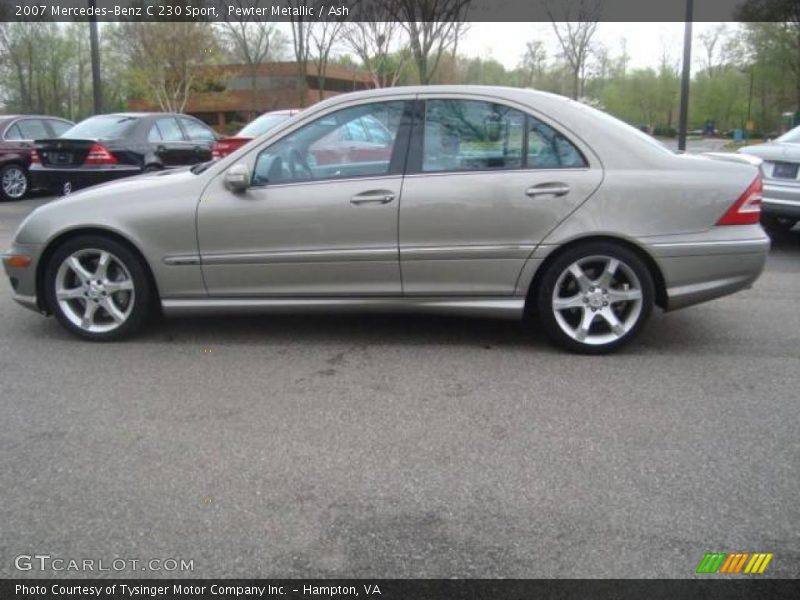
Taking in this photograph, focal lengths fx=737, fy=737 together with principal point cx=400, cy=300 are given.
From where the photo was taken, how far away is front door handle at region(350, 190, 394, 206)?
442cm

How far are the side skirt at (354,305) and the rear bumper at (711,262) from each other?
89 centimetres

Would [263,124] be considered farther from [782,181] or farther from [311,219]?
[311,219]

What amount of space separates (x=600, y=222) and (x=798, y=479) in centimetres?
186

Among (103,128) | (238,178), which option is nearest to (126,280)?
(238,178)

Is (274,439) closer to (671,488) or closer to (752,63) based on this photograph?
(671,488)

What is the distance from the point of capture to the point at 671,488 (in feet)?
9.50

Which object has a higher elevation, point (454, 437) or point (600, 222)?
point (600, 222)

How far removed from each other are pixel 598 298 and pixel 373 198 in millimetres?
1481

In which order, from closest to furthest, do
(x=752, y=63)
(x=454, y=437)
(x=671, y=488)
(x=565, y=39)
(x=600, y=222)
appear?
(x=671, y=488), (x=454, y=437), (x=600, y=222), (x=565, y=39), (x=752, y=63)

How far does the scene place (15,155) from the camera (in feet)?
43.2

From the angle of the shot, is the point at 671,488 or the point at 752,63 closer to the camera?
the point at 671,488

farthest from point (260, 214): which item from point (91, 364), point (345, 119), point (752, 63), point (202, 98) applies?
point (202, 98)

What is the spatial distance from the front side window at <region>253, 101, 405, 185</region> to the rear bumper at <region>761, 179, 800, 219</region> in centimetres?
522

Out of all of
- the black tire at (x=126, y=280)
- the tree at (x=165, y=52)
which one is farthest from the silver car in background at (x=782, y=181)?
the tree at (x=165, y=52)
